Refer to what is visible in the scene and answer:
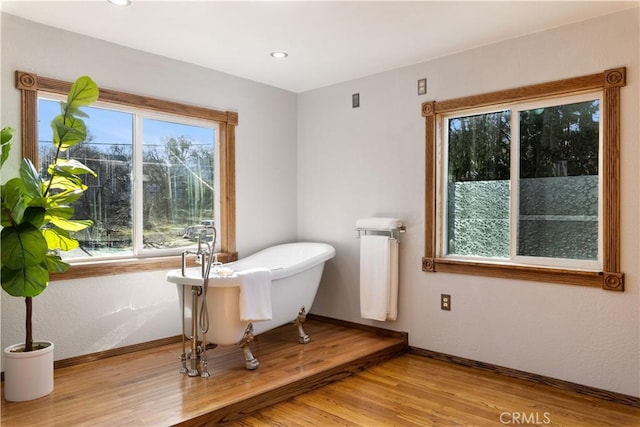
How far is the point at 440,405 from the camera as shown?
8.80ft

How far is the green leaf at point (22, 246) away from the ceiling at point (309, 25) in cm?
134

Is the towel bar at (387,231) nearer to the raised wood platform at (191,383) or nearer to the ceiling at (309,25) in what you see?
the raised wood platform at (191,383)

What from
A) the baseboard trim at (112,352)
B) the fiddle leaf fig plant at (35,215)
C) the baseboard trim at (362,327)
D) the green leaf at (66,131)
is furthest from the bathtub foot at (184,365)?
the baseboard trim at (362,327)

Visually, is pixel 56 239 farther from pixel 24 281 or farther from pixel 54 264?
A: pixel 24 281

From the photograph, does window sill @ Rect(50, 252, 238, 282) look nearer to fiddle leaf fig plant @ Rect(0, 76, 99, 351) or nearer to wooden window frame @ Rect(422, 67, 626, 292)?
fiddle leaf fig plant @ Rect(0, 76, 99, 351)

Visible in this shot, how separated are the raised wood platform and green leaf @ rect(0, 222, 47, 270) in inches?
30.4

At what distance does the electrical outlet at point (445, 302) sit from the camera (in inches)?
137

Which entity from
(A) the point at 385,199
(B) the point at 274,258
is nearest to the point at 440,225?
(A) the point at 385,199

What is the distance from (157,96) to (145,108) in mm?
144

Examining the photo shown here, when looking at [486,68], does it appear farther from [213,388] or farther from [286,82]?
[213,388]

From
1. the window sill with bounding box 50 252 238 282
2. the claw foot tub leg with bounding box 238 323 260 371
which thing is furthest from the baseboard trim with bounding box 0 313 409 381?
the claw foot tub leg with bounding box 238 323 260 371

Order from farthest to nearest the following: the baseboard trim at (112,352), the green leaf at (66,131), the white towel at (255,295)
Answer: the baseboard trim at (112,352)
the white towel at (255,295)
the green leaf at (66,131)

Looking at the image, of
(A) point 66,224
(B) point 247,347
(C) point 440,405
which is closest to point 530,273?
(C) point 440,405

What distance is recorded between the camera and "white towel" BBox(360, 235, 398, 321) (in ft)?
12.1
